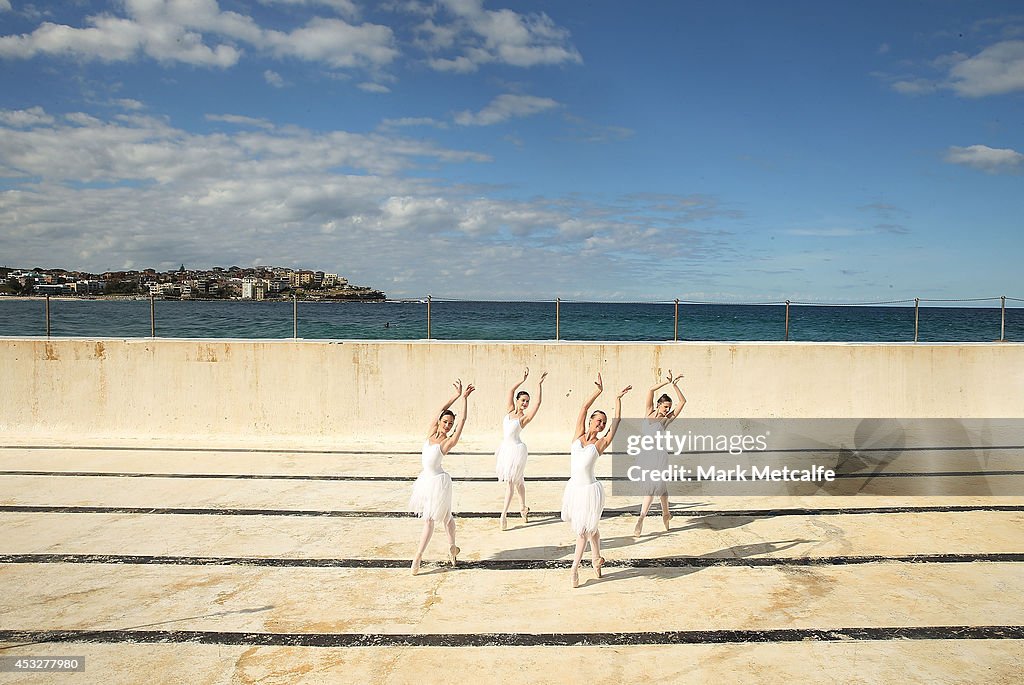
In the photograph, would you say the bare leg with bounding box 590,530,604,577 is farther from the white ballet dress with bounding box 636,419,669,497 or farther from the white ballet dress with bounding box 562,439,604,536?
the white ballet dress with bounding box 636,419,669,497

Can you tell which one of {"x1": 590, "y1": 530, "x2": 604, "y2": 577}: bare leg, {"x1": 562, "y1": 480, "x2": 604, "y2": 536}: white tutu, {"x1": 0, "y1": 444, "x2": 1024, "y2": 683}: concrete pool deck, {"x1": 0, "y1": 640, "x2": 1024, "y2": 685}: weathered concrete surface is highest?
{"x1": 562, "y1": 480, "x2": 604, "y2": 536}: white tutu

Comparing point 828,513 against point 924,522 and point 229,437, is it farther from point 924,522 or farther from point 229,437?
point 229,437

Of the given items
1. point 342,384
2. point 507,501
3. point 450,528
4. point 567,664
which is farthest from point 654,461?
point 342,384

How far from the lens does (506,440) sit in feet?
25.2

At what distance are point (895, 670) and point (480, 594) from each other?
3.06m

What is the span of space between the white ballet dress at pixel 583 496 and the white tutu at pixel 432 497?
1073 mm

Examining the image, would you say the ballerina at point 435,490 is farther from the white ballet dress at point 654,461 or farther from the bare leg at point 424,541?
the white ballet dress at point 654,461

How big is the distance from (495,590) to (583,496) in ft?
3.60

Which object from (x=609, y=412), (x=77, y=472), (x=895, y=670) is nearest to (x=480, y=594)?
(x=895, y=670)

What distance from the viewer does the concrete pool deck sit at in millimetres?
4625

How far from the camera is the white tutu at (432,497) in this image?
610 cm

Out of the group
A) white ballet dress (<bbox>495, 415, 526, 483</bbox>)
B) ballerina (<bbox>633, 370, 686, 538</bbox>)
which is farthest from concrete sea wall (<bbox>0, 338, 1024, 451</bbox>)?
ballerina (<bbox>633, 370, 686, 538</bbox>)

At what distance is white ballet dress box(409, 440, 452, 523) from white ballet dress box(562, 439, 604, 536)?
42.4 inches

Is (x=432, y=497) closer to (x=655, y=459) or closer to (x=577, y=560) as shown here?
(x=577, y=560)
